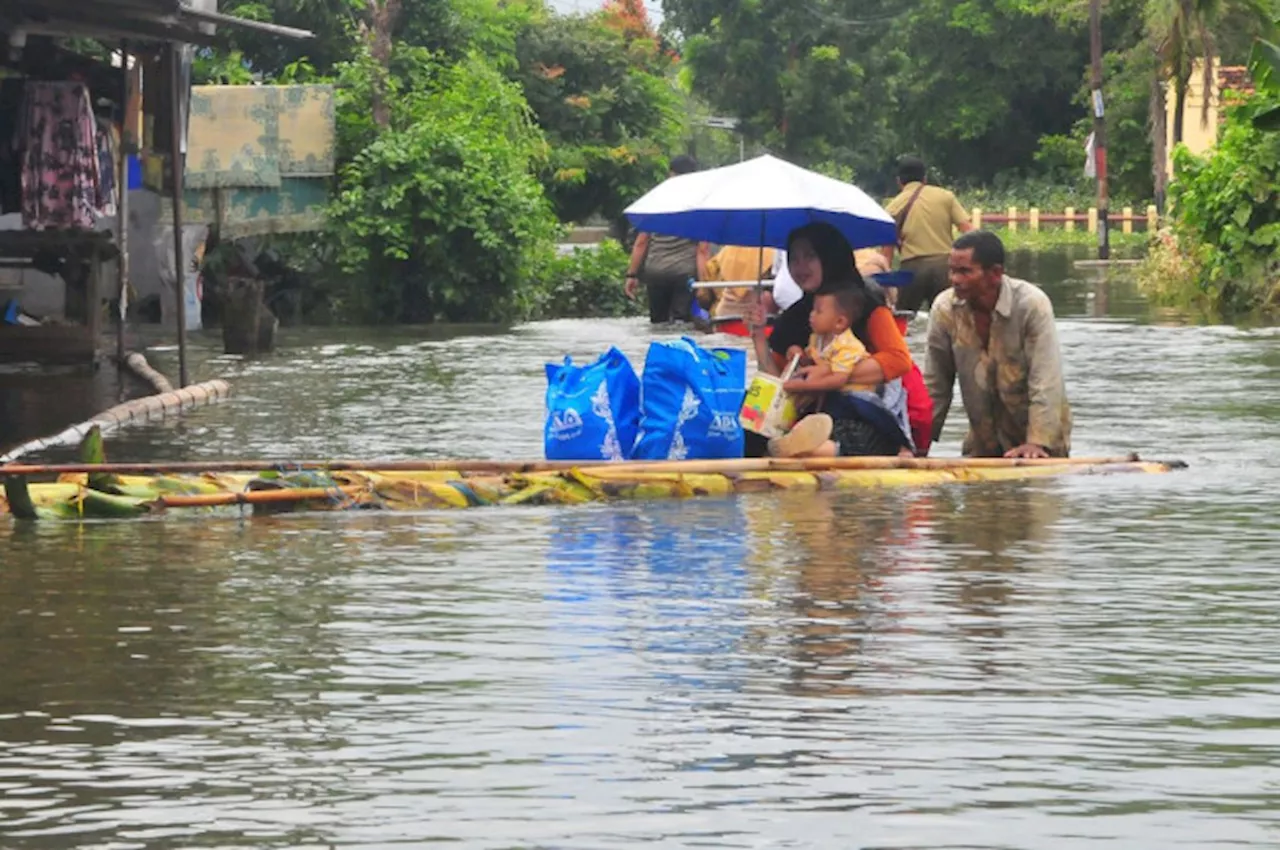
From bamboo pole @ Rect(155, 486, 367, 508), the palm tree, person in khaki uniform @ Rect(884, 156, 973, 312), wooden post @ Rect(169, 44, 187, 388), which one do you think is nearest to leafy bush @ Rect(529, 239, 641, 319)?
the palm tree

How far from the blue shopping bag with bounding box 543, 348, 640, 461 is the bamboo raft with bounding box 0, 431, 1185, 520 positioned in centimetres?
71

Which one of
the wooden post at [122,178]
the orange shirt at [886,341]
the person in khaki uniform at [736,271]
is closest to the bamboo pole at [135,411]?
the wooden post at [122,178]

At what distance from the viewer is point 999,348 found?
12039 millimetres

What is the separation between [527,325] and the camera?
2717cm

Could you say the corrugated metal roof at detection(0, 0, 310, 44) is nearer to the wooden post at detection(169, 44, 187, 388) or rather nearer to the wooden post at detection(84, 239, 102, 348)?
the wooden post at detection(169, 44, 187, 388)

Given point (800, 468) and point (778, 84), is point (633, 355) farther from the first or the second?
point (778, 84)

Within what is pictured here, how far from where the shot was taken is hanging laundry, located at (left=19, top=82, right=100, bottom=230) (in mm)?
17859

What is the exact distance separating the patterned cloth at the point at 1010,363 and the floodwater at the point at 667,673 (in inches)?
14.2

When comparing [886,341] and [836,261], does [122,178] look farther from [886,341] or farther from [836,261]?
[886,341]

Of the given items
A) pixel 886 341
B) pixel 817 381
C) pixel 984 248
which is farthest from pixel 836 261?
pixel 984 248

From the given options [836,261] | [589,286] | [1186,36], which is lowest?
[589,286]

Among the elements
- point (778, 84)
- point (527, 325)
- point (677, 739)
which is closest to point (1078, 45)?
point (778, 84)

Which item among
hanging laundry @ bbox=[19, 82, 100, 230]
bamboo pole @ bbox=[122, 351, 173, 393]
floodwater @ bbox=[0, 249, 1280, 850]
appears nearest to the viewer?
floodwater @ bbox=[0, 249, 1280, 850]

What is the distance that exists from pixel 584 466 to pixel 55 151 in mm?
7717
